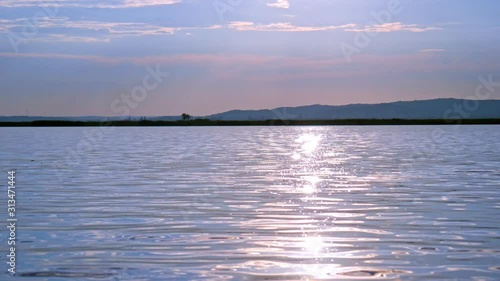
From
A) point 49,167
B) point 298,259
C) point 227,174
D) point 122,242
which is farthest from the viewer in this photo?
point 49,167

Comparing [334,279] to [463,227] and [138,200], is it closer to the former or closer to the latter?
[463,227]

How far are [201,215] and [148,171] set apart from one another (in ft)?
51.8

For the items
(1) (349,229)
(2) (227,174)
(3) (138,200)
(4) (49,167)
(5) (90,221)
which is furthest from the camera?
(4) (49,167)

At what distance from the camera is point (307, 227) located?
1880 cm

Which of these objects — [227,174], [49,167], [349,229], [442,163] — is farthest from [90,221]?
[442,163]

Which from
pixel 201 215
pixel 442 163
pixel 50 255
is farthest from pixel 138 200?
pixel 442 163

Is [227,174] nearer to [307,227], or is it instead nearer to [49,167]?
[49,167]

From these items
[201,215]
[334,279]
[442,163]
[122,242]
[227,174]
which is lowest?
[334,279]

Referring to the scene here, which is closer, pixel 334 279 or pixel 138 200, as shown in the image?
pixel 334 279

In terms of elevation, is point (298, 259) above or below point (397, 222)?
below

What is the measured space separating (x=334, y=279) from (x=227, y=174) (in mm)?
21550

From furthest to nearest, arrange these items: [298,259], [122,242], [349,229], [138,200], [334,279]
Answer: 1. [138,200]
2. [349,229]
3. [122,242]
4. [298,259]
5. [334,279]

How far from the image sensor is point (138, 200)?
968 inches

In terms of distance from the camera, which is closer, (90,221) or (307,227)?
(307,227)
